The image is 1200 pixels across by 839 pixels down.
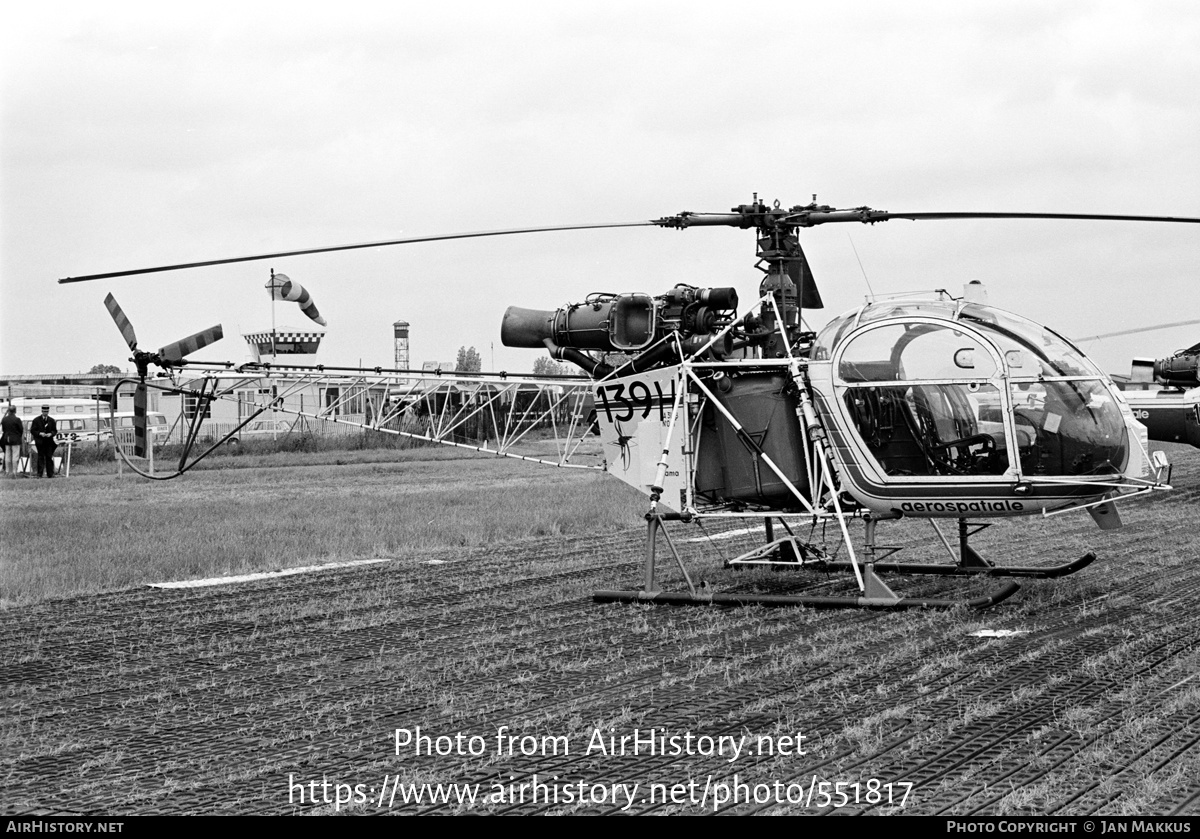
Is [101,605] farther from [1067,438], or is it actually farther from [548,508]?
[548,508]

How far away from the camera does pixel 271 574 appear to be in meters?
13.1

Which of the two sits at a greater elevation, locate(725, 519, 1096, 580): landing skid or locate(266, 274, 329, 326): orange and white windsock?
locate(266, 274, 329, 326): orange and white windsock

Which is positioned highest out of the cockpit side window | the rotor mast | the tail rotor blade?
the rotor mast

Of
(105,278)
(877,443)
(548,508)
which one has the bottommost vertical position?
(548,508)

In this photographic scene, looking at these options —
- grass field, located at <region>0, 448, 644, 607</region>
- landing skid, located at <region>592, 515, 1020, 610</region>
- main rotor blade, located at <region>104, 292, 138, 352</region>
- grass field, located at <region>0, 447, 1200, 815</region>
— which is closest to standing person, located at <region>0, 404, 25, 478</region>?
grass field, located at <region>0, 448, 644, 607</region>

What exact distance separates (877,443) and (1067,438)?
1487 millimetres

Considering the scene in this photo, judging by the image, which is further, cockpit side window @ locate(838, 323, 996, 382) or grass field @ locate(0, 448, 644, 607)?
grass field @ locate(0, 448, 644, 607)

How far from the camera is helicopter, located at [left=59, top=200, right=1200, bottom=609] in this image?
32.8 ft

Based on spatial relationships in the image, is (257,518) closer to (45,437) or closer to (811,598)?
(811,598)

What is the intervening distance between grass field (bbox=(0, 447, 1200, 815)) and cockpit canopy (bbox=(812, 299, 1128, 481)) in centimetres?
127

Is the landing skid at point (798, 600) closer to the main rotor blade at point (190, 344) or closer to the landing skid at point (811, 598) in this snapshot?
the landing skid at point (811, 598)

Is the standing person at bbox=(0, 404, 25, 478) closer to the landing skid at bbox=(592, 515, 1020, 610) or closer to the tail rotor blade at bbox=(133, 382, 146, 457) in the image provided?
the tail rotor blade at bbox=(133, 382, 146, 457)

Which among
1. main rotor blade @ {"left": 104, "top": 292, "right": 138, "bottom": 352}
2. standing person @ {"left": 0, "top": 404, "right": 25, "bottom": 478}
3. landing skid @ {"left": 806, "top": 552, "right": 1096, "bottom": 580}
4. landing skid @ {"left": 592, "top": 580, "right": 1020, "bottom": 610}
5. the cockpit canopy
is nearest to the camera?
landing skid @ {"left": 592, "top": 580, "right": 1020, "bottom": 610}

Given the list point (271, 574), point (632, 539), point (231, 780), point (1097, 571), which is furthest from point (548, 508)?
point (231, 780)
